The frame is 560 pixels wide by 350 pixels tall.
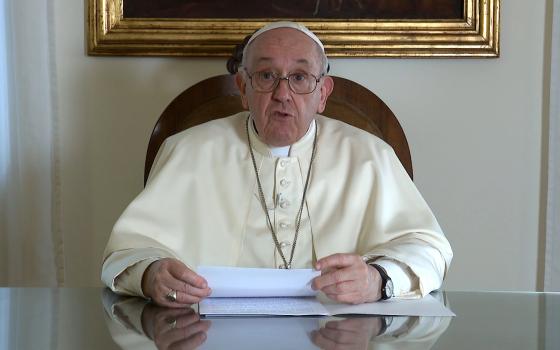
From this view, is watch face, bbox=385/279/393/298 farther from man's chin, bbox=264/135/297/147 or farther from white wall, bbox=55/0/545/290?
white wall, bbox=55/0/545/290

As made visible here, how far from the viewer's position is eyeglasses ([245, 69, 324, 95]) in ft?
9.14

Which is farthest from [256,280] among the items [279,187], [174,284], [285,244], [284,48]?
[284,48]

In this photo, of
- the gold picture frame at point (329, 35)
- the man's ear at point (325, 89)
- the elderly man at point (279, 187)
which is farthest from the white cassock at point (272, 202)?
the gold picture frame at point (329, 35)

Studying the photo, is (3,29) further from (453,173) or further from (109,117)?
(453,173)

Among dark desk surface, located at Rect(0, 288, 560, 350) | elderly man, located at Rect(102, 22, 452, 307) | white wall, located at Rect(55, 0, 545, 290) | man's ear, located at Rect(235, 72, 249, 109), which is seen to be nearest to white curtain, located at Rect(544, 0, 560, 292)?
white wall, located at Rect(55, 0, 545, 290)

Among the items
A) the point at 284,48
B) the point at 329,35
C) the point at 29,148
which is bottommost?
the point at 29,148

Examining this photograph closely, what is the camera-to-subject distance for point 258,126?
2.88m

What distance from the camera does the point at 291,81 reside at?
2795mm

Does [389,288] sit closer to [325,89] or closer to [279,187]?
[279,187]

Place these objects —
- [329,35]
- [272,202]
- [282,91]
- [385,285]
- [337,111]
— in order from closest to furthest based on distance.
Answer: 1. [385,285]
2. [282,91]
3. [272,202]
4. [337,111]
5. [329,35]

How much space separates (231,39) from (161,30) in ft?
0.97

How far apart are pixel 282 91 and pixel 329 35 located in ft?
3.25

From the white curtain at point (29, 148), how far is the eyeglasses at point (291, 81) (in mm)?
1278

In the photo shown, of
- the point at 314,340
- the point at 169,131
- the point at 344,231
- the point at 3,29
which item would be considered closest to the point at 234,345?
the point at 314,340
